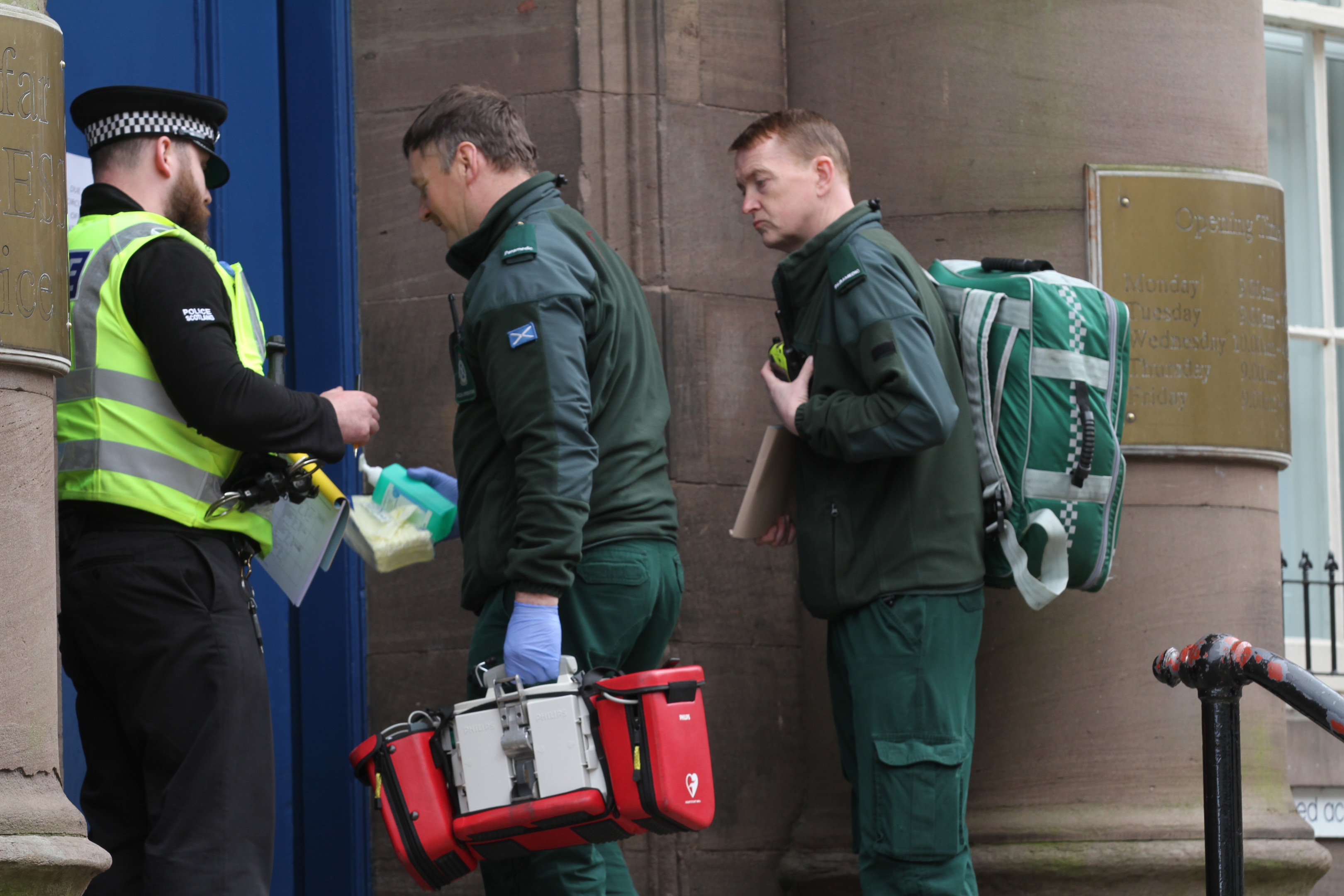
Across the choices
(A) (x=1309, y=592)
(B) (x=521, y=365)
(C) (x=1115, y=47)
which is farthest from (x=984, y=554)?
(A) (x=1309, y=592)

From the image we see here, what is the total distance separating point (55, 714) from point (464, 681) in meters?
2.30

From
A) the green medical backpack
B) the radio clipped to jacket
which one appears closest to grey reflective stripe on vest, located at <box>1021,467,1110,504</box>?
the green medical backpack

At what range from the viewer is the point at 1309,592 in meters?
7.14

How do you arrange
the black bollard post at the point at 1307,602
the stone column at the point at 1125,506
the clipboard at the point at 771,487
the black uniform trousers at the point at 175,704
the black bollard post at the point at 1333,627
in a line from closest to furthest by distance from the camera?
the black uniform trousers at the point at 175,704 → the clipboard at the point at 771,487 → the stone column at the point at 1125,506 → the black bollard post at the point at 1307,602 → the black bollard post at the point at 1333,627

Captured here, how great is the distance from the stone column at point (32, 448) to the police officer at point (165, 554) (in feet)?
1.58

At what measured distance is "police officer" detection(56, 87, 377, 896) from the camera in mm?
3965

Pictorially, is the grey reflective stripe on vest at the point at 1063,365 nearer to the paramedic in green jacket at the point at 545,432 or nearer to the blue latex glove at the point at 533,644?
the paramedic in green jacket at the point at 545,432

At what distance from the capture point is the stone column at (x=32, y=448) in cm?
334

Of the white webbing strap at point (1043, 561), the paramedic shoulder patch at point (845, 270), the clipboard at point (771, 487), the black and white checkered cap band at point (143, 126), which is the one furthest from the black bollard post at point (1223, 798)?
the black and white checkered cap band at point (143, 126)

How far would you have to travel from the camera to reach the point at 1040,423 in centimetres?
494

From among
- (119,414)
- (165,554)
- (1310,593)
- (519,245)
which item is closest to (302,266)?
(519,245)

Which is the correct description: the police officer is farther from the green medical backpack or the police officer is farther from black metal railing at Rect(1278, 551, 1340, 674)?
black metal railing at Rect(1278, 551, 1340, 674)

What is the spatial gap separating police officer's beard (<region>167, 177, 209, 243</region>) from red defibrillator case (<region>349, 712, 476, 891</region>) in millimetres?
1219

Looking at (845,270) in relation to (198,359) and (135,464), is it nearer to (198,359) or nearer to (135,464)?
(198,359)
